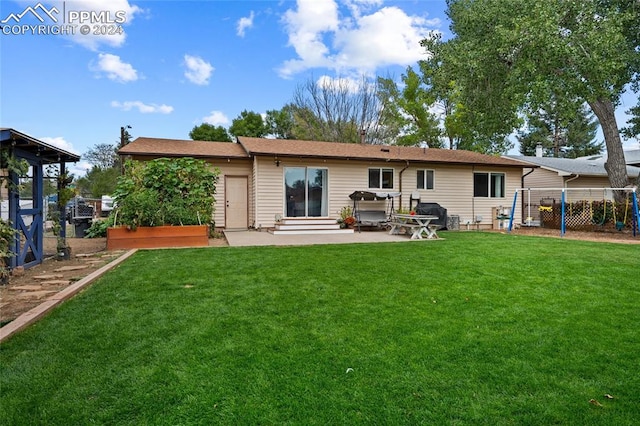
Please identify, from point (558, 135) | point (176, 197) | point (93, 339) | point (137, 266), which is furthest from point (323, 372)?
point (558, 135)

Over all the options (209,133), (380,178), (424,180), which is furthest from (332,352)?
(209,133)

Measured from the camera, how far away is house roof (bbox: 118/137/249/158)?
1154 centimetres

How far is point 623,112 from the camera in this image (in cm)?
1772

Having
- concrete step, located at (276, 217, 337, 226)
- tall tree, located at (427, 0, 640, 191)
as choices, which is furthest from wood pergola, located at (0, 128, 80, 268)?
tall tree, located at (427, 0, 640, 191)

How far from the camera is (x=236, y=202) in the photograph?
1268 centimetres

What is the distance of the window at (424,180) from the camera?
1410 cm

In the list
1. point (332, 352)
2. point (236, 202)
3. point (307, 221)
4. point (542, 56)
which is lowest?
point (332, 352)

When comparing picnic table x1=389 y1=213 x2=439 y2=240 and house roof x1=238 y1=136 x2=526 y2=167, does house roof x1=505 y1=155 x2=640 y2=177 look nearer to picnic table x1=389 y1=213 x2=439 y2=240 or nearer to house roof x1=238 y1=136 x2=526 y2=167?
house roof x1=238 y1=136 x2=526 y2=167

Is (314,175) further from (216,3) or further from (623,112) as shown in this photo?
(623,112)

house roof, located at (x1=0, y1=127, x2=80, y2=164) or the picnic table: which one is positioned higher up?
house roof, located at (x1=0, y1=127, x2=80, y2=164)

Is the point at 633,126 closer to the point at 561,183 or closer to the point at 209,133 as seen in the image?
the point at 561,183

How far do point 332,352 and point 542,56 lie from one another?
39.5 feet

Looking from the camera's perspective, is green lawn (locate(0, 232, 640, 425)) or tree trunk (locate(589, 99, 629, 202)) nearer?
green lawn (locate(0, 232, 640, 425))

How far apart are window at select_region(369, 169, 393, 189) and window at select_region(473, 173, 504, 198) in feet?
12.5
